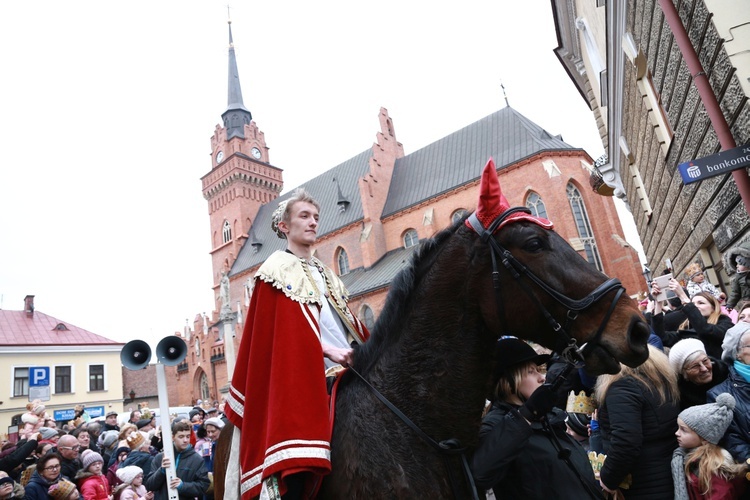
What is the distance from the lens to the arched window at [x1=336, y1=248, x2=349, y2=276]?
1390 inches

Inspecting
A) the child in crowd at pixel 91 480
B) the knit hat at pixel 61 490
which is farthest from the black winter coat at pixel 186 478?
the knit hat at pixel 61 490

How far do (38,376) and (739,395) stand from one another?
118ft

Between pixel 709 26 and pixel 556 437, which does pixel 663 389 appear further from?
pixel 709 26

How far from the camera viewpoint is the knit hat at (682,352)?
11.8ft

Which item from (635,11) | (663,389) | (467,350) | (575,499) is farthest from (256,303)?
(635,11)

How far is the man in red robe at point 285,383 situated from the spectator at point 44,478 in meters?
4.60

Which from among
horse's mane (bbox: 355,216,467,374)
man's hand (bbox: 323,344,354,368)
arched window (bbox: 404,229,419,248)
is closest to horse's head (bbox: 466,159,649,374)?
horse's mane (bbox: 355,216,467,374)

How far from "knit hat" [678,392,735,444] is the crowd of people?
4.39 metres

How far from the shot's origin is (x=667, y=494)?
331cm

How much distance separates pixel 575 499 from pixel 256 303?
6.85 feet

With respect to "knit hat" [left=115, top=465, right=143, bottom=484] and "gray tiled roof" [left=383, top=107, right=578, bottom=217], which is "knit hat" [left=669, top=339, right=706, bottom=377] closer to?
"knit hat" [left=115, top=465, right=143, bottom=484]

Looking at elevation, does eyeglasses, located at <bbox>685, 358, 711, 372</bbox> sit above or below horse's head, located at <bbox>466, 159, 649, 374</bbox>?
below

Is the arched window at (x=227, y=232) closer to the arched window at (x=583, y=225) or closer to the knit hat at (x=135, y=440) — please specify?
the arched window at (x=583, y=225)

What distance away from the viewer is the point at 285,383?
2338mm
